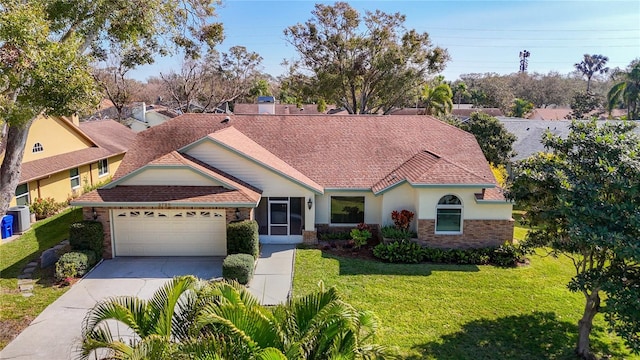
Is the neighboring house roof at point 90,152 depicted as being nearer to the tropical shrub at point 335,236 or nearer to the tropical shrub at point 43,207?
the tropical shrub at point 43,207

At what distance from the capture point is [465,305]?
13.3 m

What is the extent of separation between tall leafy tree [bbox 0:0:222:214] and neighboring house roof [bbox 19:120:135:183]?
33.6 ft

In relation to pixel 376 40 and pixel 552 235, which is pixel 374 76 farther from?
pixel 552 235

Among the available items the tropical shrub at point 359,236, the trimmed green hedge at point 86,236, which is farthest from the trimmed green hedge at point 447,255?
the trimmed green hedge at point 86,236

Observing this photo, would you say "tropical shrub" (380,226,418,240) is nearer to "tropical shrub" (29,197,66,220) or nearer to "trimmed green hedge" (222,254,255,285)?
"trimmed green hedge" (222,254,255,285)

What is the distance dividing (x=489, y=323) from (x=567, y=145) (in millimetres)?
5424

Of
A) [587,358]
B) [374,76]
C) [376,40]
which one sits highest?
[376,40]

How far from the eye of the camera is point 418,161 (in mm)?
20156

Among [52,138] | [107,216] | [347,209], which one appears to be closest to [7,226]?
[107,216]

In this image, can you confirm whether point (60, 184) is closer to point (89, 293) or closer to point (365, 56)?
point (89, 293)

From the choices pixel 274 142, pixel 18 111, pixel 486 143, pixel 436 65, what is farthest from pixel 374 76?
pixel 18 111

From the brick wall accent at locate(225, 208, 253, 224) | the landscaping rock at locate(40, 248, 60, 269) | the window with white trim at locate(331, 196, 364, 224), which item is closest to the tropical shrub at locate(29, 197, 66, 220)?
the landscaping rock at locate(40, 248, 60, 269)

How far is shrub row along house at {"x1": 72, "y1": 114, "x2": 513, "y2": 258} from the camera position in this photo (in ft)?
54.7

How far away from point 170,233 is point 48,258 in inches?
170
